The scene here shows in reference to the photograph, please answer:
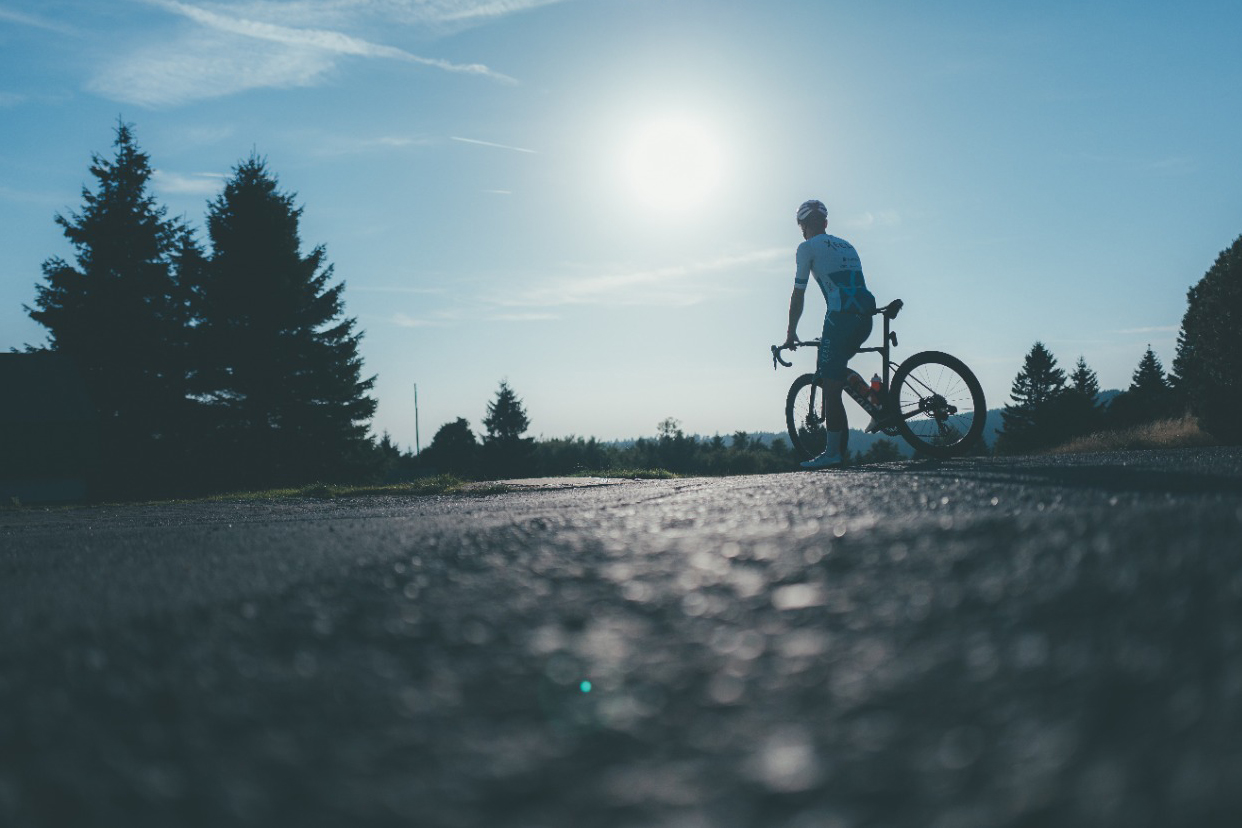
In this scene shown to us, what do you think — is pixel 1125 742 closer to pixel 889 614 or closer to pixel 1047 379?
pixel 889 614

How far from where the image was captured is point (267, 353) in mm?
35250

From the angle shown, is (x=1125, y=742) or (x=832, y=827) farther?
(x=1125, y=742)

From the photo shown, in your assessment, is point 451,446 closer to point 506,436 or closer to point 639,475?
point 506,436

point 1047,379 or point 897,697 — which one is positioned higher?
point 1047,379

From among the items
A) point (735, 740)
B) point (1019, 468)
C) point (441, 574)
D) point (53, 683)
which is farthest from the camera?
point (1019, 468)

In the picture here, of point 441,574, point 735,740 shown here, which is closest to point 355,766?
point 735,740

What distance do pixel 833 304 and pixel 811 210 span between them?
1040mm

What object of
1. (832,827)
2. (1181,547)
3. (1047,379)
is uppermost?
(1047,379)

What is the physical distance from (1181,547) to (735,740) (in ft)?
3.95

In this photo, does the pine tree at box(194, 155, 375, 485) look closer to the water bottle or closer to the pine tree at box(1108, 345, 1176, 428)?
the water bottle

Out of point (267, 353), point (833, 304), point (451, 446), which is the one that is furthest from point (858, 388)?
point (451, 446)

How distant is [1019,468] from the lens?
220 inches

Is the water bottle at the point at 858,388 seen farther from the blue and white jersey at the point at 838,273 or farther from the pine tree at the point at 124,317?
the pine tree at the point at 124,317

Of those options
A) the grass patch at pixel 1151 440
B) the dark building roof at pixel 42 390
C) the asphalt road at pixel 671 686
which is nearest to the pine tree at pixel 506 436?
the dark building roof at pixel 42 390
